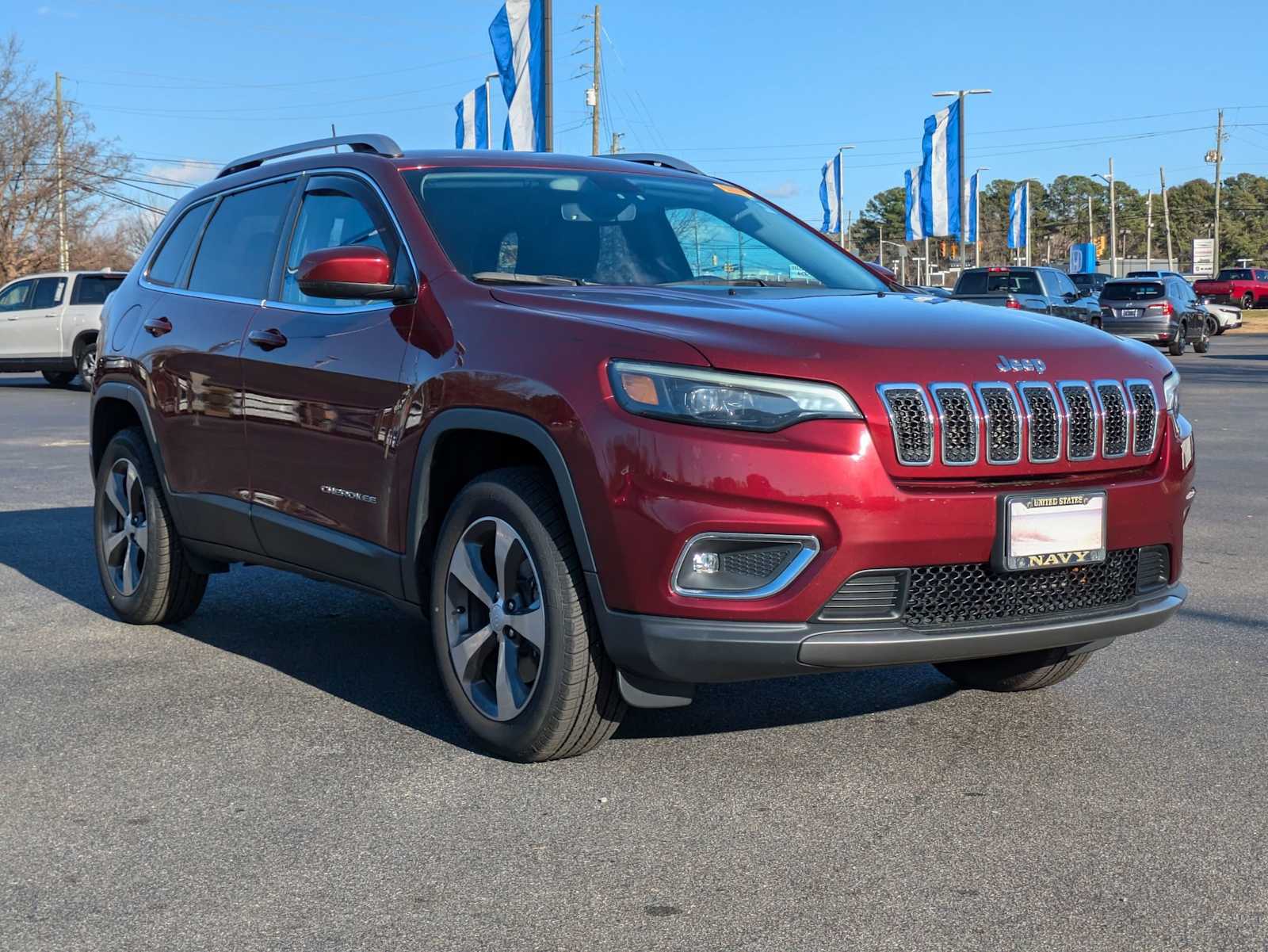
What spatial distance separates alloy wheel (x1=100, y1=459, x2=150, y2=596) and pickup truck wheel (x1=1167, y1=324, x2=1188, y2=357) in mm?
29536

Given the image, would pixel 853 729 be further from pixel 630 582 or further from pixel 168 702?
pixel 168 702

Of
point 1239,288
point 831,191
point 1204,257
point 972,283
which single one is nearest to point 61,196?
point 831,191

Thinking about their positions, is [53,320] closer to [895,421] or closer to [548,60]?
[548,60]

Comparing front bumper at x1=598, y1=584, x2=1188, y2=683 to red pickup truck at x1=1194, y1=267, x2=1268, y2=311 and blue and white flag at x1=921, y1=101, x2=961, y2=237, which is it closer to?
→ blue and white flag at x1=921, y1=101, x2=961, y2=237

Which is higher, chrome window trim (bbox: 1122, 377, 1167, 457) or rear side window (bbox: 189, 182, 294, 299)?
rear side window (bbox: 189, 182, 294, 299)

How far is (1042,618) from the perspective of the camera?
4.05 m

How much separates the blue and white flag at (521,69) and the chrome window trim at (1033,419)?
17028mm

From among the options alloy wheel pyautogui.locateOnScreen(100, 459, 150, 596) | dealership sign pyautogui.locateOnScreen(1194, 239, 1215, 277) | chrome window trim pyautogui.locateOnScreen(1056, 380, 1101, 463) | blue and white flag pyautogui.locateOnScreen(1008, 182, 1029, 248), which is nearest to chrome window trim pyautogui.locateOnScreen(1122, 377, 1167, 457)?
chrome window trim pyautogui.locateOnScreen(1056, 380, 1101, 463)

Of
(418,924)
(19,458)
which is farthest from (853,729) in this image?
(19,458)

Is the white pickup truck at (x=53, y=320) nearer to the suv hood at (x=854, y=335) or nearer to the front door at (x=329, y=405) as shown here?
the front door at (x=329, y=405)

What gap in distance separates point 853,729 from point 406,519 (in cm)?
149

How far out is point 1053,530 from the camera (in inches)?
156

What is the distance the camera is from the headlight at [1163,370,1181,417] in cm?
435

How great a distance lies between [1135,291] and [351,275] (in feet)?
100
